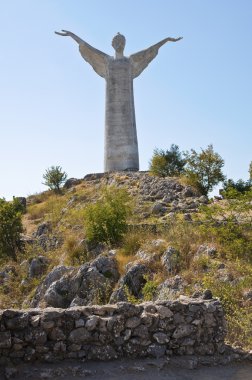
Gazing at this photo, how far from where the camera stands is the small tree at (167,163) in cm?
2098

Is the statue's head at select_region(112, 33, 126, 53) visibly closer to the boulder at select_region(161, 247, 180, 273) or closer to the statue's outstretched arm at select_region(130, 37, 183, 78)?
the statue's outstretched arm at select_region(130, 37, 183, 78)

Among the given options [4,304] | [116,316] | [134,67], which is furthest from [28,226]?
[116,316]

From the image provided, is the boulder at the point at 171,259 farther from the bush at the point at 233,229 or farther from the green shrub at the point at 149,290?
the bush at the point at 233,229

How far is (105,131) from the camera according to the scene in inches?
917

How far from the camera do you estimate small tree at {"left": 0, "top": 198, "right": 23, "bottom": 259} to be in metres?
14.8

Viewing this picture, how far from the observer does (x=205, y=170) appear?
18047mm

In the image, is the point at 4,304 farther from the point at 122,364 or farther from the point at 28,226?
the point at 28,226

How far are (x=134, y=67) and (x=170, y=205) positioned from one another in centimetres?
1139

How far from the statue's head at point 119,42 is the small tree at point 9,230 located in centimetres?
1222

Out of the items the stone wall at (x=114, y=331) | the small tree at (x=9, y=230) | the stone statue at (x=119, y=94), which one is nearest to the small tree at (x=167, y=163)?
the stone statue at (x=119, y=94)

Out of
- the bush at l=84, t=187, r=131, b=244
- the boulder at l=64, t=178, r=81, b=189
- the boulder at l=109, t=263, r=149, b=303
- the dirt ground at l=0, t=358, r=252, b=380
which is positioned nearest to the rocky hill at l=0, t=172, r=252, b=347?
the boulder at l=109, t=263, r=149, b=303

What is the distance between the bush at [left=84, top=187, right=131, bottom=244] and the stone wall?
5784 mm

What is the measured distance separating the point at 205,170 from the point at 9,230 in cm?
784

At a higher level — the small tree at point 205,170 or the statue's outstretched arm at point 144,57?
the statue's outstretched arm at point 144,57
